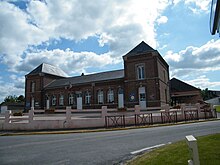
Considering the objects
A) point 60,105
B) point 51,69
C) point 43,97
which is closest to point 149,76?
point 60,105

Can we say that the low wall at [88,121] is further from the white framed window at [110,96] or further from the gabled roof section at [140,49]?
the white framed window at [110,96]

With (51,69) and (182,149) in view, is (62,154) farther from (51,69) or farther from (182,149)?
(51,69)

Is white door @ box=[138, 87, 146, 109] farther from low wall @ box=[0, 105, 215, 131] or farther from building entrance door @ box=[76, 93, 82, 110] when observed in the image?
building entrance door @ box=[76, 93, 82, 110]

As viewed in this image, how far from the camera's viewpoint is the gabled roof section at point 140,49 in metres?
32.9

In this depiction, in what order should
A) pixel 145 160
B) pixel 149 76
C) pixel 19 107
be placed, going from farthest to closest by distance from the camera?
pixel 19 107 < pixel 149 76 < pixel 145 160

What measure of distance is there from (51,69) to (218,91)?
82.7m

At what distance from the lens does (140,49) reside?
33562mm

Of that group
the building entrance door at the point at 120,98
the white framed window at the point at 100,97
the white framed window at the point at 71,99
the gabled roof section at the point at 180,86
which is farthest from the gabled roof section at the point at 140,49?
the gabled roof section at the point at 180,86

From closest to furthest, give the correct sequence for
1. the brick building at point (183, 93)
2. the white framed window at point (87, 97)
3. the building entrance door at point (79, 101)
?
the white framed window at point (87, 97)
the building entrance door at point (79, 101)
the brick building at point (183, 93)

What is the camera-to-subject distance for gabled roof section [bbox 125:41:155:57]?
32.9m

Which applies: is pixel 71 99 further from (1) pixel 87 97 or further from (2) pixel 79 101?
(1) pixel 87 97

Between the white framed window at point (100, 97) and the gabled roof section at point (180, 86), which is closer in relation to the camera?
the white framed window at point (100, 97)

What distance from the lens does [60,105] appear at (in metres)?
42.7

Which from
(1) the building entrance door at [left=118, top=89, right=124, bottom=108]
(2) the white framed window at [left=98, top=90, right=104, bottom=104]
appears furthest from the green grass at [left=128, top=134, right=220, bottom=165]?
(2) the white framed window at [left=98, top=90, right=104, bottom=104]
